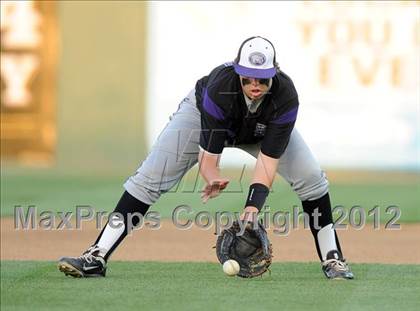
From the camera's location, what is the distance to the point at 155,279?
6719 millimetres

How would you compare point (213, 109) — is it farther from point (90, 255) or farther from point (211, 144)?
point (90, 255)

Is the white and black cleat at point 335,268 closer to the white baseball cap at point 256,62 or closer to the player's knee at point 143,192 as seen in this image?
the player's knee at point 143,192

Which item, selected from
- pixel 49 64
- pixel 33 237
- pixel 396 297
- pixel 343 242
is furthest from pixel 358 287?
pixel 49 64

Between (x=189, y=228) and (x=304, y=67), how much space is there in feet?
23.4

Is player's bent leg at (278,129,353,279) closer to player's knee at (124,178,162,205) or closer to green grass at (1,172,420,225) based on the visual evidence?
player's knee at (124,178,162,205)

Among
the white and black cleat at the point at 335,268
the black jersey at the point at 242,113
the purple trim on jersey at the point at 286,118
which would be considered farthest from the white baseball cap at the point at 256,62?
the white and black cleat at the point at 335,268

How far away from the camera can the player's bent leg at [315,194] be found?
6680mm

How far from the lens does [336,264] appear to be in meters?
6.77

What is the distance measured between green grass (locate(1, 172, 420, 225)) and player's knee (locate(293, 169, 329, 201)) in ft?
15.1

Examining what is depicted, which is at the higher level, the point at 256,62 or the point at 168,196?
the point at 256,62

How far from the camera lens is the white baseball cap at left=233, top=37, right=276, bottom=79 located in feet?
20.3

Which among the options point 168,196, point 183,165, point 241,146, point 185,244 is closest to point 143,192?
point 183,165

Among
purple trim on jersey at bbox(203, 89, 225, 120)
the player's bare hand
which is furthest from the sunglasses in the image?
the player's bare hand

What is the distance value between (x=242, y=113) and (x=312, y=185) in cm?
65
